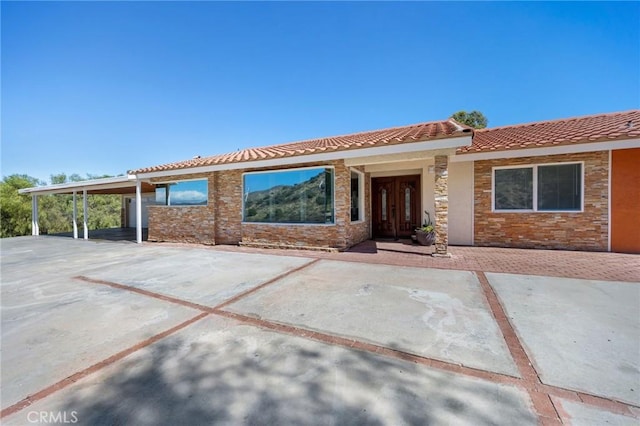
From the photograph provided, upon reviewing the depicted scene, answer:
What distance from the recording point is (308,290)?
15.6 feet

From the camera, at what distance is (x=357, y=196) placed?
10.1 metres

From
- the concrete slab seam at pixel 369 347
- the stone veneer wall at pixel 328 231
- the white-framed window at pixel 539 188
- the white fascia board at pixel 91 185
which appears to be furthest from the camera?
the white fascia board at pixel 91 185

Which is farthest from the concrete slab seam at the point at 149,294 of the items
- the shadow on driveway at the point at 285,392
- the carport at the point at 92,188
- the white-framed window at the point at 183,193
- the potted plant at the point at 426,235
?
the potted plant at the point at 426,235

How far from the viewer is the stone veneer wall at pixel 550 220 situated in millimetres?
7664

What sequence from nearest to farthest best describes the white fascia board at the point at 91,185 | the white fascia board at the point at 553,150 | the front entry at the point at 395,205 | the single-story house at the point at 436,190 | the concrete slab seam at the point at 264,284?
the concrete slab seam at the point at 264,284
the white fascia board at the point at 553,150
the single-story house at the point at 436,190
the front entry at the point at 395,205
the white fascia board at the point at 91,185

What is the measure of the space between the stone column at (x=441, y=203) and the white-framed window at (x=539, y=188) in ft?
10.4

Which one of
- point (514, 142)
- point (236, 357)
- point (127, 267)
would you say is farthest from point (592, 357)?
point (127, 267)

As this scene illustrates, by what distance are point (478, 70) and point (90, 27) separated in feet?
47.6

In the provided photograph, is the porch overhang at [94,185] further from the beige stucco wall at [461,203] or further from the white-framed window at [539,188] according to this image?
the white-framed window at [539,188]

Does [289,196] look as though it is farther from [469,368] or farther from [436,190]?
[469,368]

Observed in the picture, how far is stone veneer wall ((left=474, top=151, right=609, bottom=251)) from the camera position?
7664 mm

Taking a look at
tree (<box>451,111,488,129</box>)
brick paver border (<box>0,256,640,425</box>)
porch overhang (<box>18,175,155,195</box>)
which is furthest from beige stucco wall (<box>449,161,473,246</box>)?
tree (<box>451,111,488,129</box>)

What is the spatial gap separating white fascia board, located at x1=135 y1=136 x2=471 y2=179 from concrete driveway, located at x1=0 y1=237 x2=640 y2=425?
3.47m

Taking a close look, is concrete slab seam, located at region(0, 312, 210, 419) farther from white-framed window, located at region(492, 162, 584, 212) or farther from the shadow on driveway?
white-framed window, located at region(492, 162, 584, 212)
